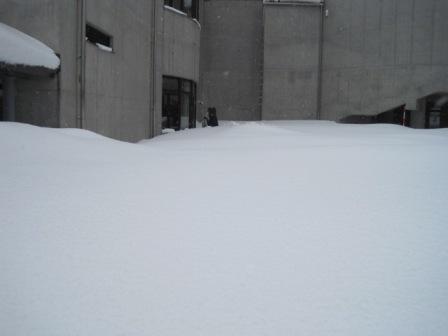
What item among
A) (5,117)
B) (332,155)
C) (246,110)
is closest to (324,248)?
(332,155)

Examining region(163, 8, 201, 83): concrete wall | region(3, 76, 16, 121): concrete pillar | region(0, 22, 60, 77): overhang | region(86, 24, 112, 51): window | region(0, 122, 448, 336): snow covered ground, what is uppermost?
region(163, 8, 201, 83): concrete wall

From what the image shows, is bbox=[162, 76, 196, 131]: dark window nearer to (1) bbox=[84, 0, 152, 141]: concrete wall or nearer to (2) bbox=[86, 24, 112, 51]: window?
(1) bbox=[84, 0, 152, 141]: concrete wall

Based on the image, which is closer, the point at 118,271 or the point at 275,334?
the point at 275,334

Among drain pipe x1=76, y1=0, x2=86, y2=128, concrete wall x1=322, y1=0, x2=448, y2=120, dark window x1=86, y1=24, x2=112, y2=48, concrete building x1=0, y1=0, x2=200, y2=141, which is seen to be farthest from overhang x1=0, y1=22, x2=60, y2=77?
concrete wall x1=322, y1=0, x2=448, y2=120

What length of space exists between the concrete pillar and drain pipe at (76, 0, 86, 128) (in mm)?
1646

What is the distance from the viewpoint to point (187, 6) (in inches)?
846

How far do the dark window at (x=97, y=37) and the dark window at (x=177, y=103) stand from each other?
7009 millimetres

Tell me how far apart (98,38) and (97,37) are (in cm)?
7

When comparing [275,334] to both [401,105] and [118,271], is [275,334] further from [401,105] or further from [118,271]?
[401,105]

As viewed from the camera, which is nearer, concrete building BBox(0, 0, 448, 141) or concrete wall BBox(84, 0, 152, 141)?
concrete building BBox(0, 0, 448, 141)

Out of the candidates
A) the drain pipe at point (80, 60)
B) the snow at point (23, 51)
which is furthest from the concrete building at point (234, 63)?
the snow at point (23, 51)

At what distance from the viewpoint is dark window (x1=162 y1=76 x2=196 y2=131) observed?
2042 cm

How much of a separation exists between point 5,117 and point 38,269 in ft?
23.8

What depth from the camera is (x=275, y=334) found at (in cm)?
270
